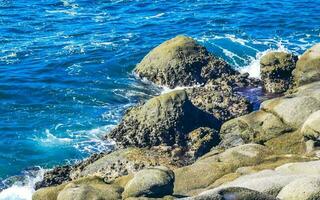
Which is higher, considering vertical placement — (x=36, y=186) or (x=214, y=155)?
(x=214, y=155)

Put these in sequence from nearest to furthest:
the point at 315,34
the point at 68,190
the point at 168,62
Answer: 1. the point at 68,190
2. the point at 168,62
3. the point at 315,34

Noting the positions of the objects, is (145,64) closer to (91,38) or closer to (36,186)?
(91,38)

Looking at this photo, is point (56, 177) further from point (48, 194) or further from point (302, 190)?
point (302, 190)

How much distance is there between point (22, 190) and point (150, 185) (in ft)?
55.5

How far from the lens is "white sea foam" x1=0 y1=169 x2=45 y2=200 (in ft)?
138

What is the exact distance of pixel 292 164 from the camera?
104 feet

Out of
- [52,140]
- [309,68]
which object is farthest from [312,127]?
[52,140]

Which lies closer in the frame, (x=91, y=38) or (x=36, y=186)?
(x=36, y=186)

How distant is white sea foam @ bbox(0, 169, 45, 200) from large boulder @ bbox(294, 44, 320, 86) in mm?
24456

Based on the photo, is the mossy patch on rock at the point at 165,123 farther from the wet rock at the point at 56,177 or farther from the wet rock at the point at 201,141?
the wet rock at the point at 56,177

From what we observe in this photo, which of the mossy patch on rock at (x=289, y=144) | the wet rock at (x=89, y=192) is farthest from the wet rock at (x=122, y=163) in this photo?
the wet rock at (x=89, y=192)

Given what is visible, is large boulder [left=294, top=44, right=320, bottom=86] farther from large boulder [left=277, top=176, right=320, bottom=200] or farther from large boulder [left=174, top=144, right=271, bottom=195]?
large boulder [left=277, top=176, right=320, bottom=200]

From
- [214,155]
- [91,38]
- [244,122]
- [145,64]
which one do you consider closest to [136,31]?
[91,38]

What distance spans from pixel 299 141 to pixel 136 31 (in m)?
45.7
